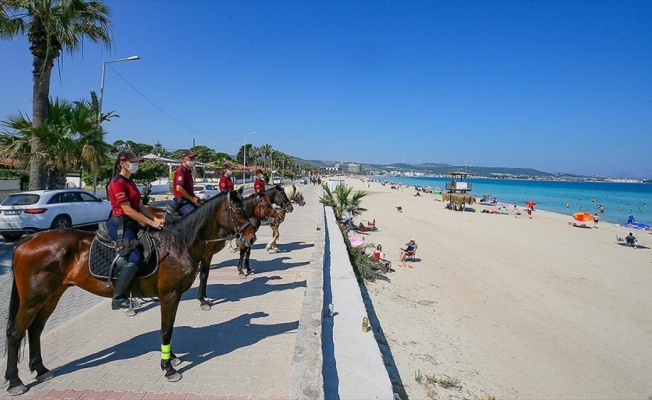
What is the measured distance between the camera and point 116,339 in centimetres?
482

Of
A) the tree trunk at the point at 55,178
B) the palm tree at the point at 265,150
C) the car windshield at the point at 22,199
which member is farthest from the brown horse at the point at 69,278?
the palm tree at the point at 265,150

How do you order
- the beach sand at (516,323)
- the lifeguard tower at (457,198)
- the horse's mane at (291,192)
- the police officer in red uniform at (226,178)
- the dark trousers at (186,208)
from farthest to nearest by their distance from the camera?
the lifeguard tower at (457,198)
the horse's mane at (291,192)
the police officer in red uniform at (226,178)
the dark trousers at (186,208)
the beach sand at (516,323)

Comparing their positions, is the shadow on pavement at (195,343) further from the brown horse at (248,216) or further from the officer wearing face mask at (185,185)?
the officer wearing face mask at (185,185)

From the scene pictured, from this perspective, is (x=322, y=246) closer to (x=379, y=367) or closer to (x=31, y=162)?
(x=379, y=367)

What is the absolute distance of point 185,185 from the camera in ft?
20.8

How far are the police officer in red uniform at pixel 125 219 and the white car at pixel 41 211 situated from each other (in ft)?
27.2

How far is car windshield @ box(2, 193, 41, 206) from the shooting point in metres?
10.0

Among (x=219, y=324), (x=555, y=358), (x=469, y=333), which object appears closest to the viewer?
(x=219, y=324)

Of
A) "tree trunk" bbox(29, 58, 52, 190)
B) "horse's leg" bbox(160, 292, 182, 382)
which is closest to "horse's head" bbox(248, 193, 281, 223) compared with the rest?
"horse's leg" bbox(160, 292, 182, 382)

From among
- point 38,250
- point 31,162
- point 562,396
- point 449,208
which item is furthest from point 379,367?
point 449,208

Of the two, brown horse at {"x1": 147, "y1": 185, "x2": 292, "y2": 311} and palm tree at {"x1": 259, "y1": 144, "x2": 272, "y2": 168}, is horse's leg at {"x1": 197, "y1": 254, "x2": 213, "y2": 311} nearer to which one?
brown horse at {"x1": 147, "y1": 185, "x2": 292, "y2": 311}

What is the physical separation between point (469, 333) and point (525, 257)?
34.6 feet

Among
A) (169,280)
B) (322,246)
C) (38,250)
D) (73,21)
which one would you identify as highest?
(73,21)

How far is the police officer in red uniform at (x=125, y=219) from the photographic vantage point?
12.1 feet
